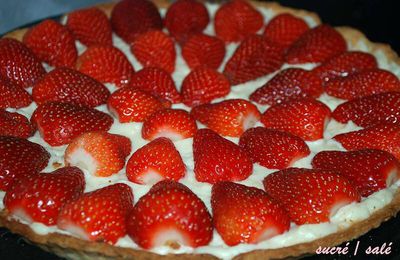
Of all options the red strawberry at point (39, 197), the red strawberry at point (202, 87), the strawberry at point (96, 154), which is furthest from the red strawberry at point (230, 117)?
the red strawberry at point (39, 197)

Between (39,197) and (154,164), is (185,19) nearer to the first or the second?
(154,164)

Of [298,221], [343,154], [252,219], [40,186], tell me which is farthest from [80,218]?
[343,154]

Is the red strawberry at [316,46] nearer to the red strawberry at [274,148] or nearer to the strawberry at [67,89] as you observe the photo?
the red strawberry at [274,148]

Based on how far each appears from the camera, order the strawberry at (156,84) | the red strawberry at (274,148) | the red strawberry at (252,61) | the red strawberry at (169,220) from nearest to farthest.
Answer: the red strawberry at (169,220) < the red strawberry at (274,148) < the strawberry at (156,84) < the red strawberry at (252,61)

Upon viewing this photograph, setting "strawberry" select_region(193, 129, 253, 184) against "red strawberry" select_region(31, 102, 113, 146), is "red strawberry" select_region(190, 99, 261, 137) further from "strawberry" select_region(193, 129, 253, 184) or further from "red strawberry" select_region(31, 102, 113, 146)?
"red strawberry" select_region(31, 102, 113, 146)

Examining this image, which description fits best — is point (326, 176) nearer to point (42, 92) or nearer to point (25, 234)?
point (25, 234)

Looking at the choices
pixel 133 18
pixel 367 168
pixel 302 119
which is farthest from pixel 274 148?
pixel 133 18

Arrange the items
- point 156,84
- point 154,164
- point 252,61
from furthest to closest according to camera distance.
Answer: point 252,61
point 156,84
point 154,164
